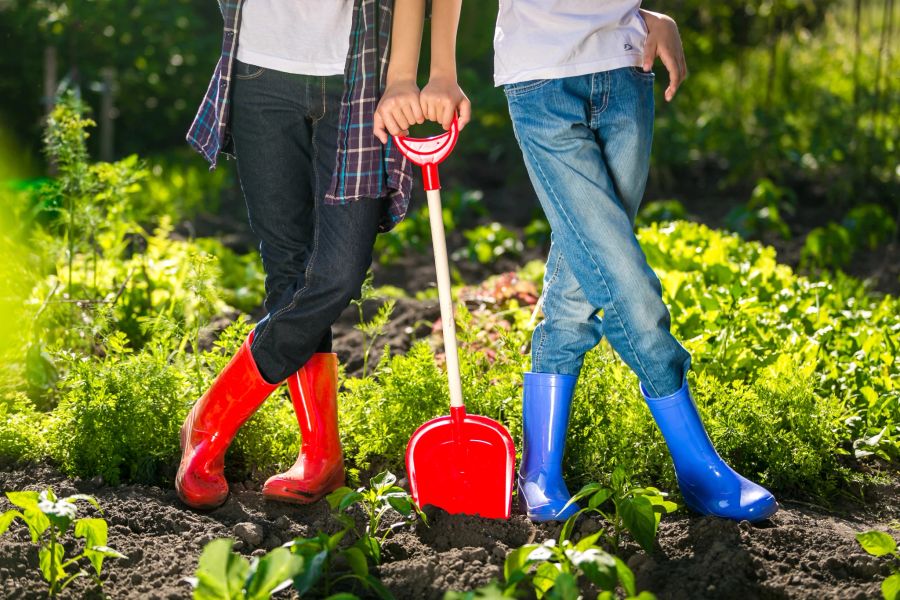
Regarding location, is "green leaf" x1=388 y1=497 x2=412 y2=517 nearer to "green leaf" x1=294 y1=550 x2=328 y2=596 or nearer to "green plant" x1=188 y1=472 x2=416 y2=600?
"green plant" x1=188 y1=472 x2=416 y2=600

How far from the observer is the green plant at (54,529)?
1934 mm

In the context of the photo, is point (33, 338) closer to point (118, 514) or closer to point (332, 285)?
point (118, 514)

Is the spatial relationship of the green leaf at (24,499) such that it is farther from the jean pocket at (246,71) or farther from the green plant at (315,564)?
the jean pocket at (246,71)

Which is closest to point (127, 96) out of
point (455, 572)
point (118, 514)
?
point (118, 514)

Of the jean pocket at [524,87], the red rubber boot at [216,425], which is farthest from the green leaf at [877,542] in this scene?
the red rubber boot at [216,425]

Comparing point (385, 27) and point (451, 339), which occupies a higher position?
point (385, 27)

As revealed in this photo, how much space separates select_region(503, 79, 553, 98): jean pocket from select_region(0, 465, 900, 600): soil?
0.89 m

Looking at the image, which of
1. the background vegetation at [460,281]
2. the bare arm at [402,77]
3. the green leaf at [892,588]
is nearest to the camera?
the green leaf at [892,588]

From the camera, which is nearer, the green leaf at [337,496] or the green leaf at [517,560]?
the green leaf at [517,560]

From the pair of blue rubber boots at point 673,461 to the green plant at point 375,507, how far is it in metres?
0.28

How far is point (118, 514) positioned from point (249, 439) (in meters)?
0.44

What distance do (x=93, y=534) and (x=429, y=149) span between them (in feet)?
3.27

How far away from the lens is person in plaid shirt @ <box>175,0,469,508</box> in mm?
2314

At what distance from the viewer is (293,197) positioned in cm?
240
